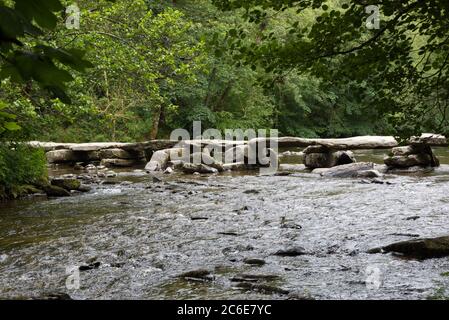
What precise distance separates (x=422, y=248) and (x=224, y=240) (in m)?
2.83

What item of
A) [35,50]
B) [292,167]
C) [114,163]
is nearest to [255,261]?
[35,50]

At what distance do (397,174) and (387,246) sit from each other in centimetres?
1063

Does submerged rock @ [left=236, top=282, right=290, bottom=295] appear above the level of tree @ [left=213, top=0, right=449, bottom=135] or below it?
below

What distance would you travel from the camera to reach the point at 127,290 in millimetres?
5145

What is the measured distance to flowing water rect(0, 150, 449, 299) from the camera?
518cm

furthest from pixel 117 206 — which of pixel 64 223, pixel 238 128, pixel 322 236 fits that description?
pixel 238 128

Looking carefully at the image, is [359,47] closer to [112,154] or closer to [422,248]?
[422,248]

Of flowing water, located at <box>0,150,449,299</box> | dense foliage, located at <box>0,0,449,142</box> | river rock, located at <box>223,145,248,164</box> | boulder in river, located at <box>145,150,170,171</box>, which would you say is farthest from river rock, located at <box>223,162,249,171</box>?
flowing water, located at <box>0,150,449,299</box>

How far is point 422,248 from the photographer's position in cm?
625

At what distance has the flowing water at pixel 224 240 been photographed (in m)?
5.18

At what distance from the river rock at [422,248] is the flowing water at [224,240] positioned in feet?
0.83

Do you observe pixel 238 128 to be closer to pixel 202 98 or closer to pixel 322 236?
pixel 202 98

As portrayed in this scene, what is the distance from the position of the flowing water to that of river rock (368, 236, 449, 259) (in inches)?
10.0

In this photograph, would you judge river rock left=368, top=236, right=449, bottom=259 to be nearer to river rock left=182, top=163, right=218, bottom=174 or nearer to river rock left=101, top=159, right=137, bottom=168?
river rock left=182, top=163, right=218, bottom=174
